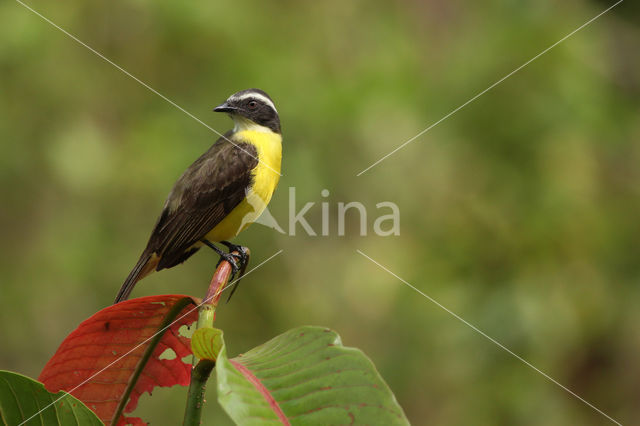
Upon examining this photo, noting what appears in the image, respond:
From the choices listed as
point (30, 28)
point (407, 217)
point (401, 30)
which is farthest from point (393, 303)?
point (30, 28)

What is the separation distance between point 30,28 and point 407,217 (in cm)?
277

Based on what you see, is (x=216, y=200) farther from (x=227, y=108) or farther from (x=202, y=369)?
(x=202, y=369)

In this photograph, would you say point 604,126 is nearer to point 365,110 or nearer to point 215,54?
point 365,110

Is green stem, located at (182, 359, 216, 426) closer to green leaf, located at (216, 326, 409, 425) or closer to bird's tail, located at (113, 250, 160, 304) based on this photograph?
green leaf, located at (216, 326, 409, 425)

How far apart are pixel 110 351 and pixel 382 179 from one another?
10.6ft

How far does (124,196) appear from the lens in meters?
4.88

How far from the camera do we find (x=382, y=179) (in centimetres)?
461

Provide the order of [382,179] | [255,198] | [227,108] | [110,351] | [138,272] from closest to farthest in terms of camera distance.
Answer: [110,351]
[138,272]
[255,198]
[227,108]
[382,179]

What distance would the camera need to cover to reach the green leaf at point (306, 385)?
1.11 metres

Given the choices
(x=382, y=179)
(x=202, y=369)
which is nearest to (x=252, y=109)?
(x=382, y=179)

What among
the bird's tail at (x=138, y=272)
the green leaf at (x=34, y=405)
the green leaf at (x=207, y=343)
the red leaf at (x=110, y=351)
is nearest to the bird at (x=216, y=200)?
the bird's tail at (x=138, y=272)

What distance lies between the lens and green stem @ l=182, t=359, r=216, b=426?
1211 mm

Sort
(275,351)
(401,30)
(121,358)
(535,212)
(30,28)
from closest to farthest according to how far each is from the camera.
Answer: (275,351)
(121,358)
(535,212)
(30,28)
(401,30)

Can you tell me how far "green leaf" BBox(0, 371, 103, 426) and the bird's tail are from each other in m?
1.27
